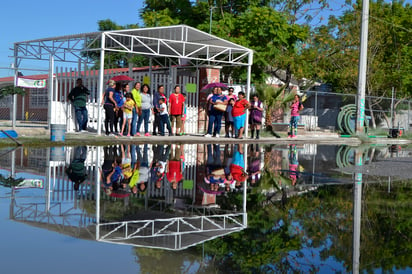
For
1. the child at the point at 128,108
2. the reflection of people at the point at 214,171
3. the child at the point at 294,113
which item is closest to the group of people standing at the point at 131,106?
the child at the point at 128,108

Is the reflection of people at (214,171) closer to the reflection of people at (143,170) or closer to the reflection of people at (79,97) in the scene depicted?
the reflection of people at (143,170)

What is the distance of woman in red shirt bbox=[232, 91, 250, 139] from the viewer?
72.0 feet

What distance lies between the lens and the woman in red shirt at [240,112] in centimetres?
2195

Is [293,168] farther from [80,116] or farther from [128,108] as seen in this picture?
[80,116]

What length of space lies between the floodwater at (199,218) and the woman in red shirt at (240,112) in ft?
30.4

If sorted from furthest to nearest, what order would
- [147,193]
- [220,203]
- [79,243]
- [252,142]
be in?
[252,142], [147,193], [220,203], [79,243]

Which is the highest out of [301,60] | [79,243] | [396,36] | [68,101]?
[396,36]

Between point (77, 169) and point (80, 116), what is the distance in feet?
35.1

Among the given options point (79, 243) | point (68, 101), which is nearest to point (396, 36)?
point (68, 101)

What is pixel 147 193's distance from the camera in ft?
28.1

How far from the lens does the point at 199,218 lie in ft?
22.9

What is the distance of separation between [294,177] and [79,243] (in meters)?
6.37

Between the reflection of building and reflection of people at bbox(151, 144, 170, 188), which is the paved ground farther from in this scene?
the reflection of building

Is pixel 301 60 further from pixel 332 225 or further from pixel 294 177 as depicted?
pixel 332 225
